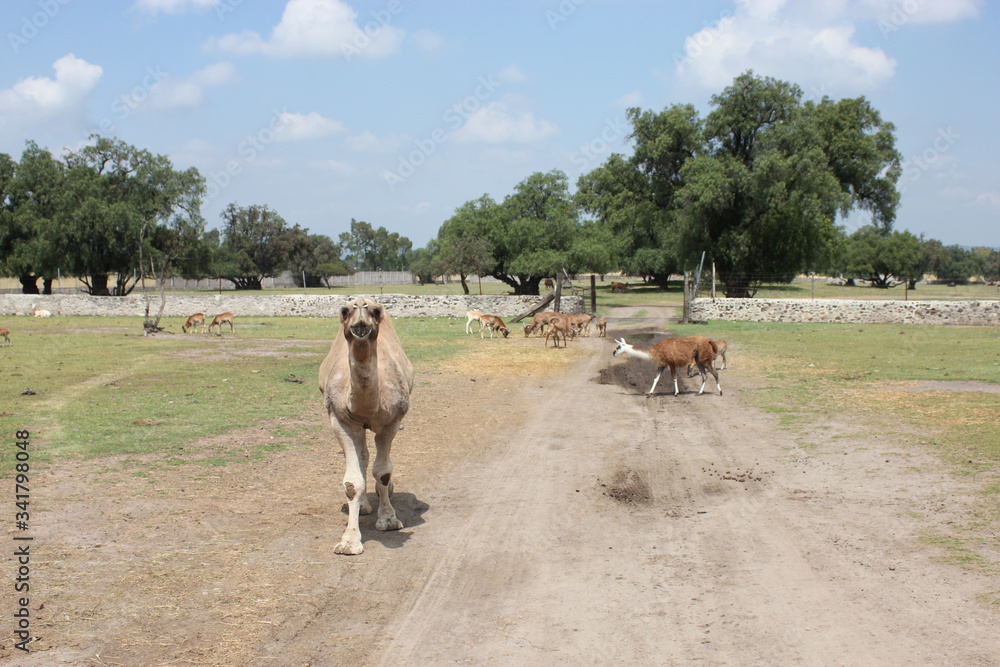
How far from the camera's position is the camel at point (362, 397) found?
594 centimetres

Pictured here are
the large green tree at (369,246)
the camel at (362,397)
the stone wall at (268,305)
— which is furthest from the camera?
the large green tree at (369,246)

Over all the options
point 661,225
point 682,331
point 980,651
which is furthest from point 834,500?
point 661,225

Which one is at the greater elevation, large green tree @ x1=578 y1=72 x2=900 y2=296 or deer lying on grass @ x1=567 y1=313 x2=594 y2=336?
large green tree @ x1=578 y1=72 x2=900 y2=296

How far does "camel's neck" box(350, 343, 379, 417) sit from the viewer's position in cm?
600

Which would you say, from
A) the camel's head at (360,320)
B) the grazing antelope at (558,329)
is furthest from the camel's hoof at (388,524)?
the grazing antelope at (558,329)

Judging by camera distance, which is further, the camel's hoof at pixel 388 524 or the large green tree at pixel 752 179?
the large green tree at pixel 752 179

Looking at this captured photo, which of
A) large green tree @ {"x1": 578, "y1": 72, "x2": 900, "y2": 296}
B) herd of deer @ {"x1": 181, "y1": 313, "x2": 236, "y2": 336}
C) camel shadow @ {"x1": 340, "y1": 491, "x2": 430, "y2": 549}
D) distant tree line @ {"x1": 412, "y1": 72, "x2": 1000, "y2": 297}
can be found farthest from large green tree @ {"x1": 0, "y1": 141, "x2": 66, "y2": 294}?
camel shadow @ {"x1": 340, "y1": 491, "x2": 430, "y2": 549}

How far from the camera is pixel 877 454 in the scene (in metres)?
9.63

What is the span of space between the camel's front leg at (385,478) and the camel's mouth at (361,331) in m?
1.28

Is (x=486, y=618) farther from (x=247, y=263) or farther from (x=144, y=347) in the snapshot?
(x=247, y=263)

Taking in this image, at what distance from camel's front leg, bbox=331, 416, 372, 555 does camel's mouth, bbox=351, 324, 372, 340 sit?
1.17m

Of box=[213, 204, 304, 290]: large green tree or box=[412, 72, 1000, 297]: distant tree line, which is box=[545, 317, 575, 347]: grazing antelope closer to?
box=[412, 72, 1000, 297]: distant tree line

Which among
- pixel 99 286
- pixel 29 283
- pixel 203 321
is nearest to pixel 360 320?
pixel 203 321

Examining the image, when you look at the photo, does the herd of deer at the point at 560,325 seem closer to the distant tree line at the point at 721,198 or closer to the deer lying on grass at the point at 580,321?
the deer lying on grass at the point at 580,321
